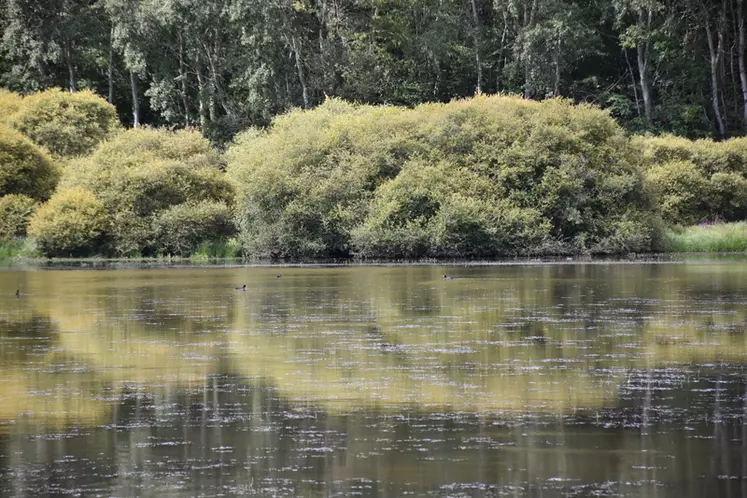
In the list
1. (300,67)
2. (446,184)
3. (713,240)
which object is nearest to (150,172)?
(446,184)

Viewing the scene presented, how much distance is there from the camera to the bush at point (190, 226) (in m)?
46.6

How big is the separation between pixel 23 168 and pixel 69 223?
21.7ft

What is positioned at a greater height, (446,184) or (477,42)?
(477,42)

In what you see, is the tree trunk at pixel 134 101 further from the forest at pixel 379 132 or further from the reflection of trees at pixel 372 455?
the reflection of trees at pixel 372 455

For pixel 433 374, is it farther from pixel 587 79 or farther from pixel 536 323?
pixel 587 79

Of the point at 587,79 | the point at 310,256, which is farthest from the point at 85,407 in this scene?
the point at 587,79

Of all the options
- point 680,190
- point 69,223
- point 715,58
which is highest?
point 715,58

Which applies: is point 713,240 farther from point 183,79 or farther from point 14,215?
point 183,79

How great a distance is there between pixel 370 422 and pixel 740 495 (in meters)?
3.93

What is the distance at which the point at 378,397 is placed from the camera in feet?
41.5

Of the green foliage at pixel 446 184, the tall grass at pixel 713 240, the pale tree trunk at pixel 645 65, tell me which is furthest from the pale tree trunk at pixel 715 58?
the tall grass at pixel 713 240

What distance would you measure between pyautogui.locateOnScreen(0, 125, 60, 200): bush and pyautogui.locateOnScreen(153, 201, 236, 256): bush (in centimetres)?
707

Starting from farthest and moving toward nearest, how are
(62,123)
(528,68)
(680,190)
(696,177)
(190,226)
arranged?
(528,68) → (62,123) → (696,177) → (680,190) → (190,226)

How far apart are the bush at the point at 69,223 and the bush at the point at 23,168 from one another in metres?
3.96
